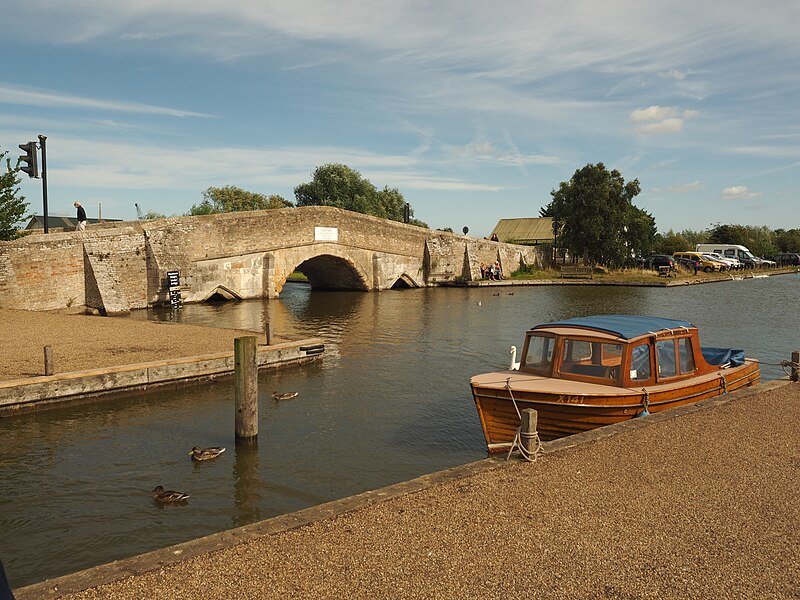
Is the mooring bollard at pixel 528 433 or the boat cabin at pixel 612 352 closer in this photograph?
the mooring bollard at pixel 528 433

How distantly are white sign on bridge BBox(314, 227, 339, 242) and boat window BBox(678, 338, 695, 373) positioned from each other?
26.5 m

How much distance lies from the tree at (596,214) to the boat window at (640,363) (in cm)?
4263

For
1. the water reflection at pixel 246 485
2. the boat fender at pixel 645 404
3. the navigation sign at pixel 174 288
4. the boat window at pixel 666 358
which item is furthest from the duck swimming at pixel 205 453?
the navigation sign at pixel 174 288

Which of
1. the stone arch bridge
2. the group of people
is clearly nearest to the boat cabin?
the stone arch bridge

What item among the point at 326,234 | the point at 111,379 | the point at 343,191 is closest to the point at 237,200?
the point at 343,191

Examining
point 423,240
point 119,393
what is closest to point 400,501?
point 119,393

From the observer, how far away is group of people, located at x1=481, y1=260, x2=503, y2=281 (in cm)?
4844

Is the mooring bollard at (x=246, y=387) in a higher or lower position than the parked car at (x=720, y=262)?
lower

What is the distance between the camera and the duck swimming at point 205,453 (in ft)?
32.7

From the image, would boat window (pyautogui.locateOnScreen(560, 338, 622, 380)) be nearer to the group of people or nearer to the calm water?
the calm water

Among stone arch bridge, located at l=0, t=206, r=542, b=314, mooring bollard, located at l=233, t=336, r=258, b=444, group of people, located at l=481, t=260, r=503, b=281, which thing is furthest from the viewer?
group of people, located at l=481, t=260, r=503, b=281

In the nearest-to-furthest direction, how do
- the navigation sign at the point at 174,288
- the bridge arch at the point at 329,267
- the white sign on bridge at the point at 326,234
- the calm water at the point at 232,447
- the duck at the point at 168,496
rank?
the calm water at the point at 232,447
the duck at the point at 168,496
the navigation sign at the point at 174,288
the bridge arch at the point at 329,267
the white sign on bridge at the point at 326,234

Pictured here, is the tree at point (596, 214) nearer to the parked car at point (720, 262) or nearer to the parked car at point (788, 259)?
the parked car at point (720, 262)

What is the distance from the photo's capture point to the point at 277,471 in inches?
384
